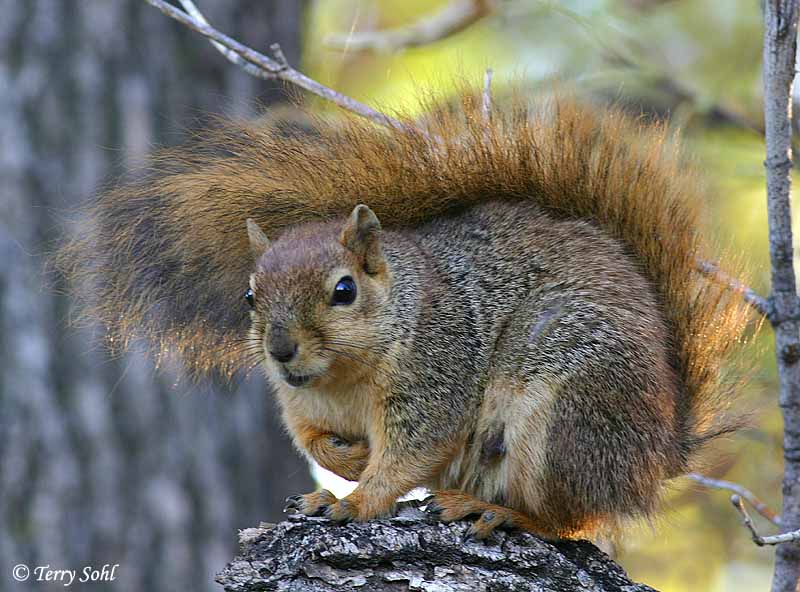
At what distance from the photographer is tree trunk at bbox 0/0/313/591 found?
12.1 ft

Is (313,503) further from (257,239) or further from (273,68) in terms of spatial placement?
(273,68)

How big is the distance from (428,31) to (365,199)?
75.3 inches

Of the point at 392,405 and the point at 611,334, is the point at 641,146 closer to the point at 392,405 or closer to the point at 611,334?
the point at 611,334

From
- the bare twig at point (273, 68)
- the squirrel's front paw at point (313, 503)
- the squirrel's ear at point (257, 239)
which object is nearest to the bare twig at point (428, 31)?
the bare twig at point (273, 68)

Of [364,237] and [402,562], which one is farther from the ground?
[364,237]

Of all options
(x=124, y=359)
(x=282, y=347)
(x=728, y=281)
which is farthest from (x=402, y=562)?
(x=124, y=359)

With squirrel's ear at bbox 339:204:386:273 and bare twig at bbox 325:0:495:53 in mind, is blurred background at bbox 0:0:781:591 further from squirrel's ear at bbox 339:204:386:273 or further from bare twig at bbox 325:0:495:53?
squirrel's ear at bbox 339:204:386:273

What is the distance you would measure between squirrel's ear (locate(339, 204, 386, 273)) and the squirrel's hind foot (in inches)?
19.0

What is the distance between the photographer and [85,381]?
12.2 ft

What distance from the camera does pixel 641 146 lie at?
248 cm

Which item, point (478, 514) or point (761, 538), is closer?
point (761, 538)

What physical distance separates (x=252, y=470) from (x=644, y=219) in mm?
1969

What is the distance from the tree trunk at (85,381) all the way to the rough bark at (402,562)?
1.60 m

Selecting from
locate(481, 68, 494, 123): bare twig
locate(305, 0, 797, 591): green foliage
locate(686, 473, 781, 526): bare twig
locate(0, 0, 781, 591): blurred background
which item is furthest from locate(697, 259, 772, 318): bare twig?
locate(0, 0, 781, 591): blurred background
